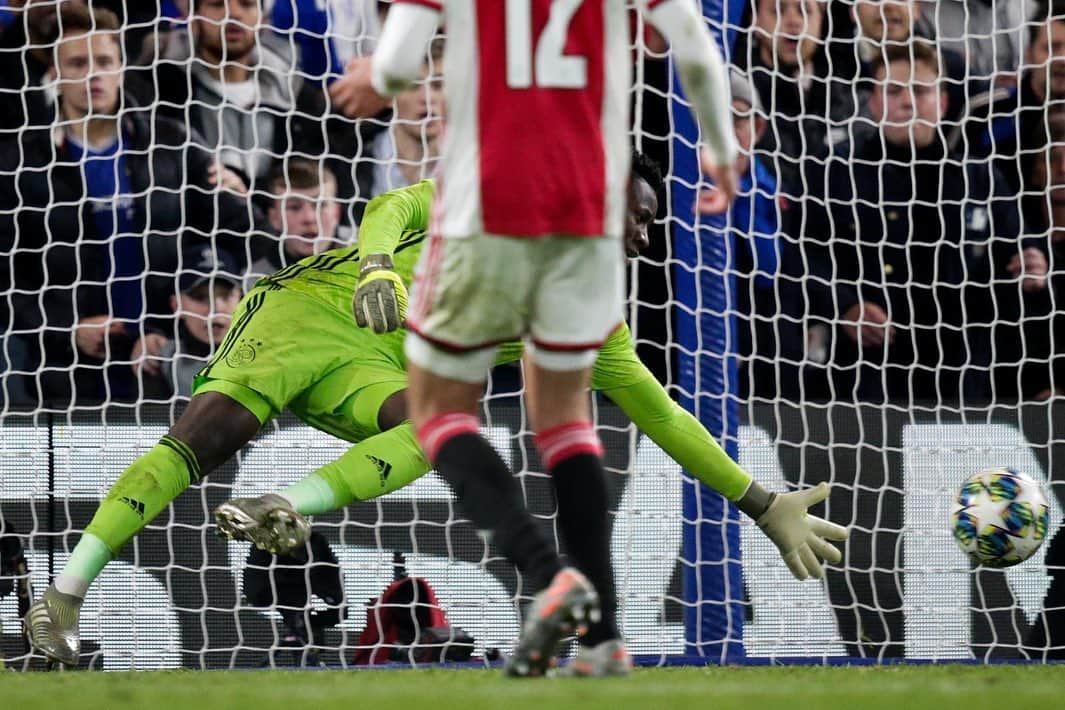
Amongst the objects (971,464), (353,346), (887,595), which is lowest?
(887,595)

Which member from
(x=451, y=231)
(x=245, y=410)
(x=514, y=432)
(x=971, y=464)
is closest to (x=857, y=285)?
(x=971, y=464)

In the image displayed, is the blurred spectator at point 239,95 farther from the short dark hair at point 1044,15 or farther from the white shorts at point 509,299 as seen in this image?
the white shorts at point 509,299

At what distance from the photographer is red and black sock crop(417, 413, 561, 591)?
2609mm

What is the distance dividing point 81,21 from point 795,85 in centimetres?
256

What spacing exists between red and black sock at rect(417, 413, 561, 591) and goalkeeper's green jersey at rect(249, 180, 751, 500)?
98 cm

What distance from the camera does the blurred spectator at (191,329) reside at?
17.8 ft

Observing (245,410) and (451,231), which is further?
(245,410)

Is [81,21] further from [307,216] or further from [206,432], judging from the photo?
[206,432]

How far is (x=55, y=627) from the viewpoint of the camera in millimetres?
4020

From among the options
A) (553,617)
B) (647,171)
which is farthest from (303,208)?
(553,617)

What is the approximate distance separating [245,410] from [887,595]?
6.98ft

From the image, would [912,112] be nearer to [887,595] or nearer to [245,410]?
[887,595]

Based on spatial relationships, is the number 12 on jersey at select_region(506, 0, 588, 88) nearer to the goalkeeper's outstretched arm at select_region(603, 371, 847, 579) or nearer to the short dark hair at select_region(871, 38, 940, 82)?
the goalkeeper's outstretched arm at select_region(603, 371, 847, 579)

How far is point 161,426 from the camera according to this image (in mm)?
4875
